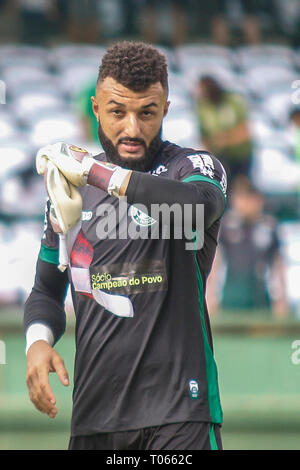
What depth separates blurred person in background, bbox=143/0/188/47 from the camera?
12.0 m

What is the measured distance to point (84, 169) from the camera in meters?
2.88

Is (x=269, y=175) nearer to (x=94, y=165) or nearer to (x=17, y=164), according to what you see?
(x=17, y=164)

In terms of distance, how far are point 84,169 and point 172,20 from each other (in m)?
9.60

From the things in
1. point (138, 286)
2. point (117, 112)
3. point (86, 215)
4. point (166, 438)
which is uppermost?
point (117, 112)

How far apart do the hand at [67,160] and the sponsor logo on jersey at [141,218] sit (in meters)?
0.26

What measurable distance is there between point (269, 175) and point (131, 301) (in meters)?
7.51

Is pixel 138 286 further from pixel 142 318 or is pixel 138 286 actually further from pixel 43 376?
pixel 43 376

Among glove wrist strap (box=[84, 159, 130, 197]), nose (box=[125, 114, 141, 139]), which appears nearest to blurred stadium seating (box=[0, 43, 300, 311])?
nose (box=[125, 114, 141, 139])

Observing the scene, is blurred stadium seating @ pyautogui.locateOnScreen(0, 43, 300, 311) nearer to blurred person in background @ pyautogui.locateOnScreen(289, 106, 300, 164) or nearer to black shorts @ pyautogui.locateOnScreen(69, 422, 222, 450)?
blurred person in background @ pyautogui.locateOnScreen(289, 106, 300, 164)

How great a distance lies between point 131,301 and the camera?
303cm

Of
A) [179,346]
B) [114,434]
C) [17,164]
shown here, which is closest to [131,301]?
[179,346]

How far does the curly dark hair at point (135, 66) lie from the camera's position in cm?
310

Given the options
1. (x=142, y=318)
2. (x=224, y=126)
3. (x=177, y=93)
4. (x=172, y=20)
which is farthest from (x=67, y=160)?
(x=172, y=20)

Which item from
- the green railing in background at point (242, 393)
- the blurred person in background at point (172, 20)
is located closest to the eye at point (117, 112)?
the green railing in background at point (242, 393)
